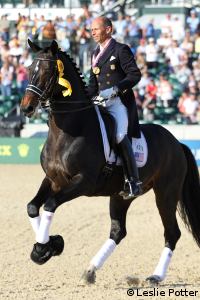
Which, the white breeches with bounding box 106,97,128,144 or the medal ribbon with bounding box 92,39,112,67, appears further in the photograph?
the medal ribbon with bounding box 92,39,112,67

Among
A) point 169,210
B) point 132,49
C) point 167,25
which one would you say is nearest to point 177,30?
point 167,25

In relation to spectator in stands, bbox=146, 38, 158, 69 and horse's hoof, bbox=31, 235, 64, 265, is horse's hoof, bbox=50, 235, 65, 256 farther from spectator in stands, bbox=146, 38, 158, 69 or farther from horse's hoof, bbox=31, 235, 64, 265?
spectator in stands, bbox=146, 38, 158, 69

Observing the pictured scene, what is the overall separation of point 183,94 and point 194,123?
0.85 meters

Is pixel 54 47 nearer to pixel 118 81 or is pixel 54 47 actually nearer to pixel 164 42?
pixel 118 81

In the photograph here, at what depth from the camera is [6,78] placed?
72.4 ft

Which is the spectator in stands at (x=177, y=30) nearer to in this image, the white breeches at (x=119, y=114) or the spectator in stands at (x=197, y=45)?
the spectator in stands at (x=197, y=45)

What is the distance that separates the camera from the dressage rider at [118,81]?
789cm

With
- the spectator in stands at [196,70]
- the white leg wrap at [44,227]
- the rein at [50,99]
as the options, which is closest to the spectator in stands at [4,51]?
the spectator in stands at [196,70]

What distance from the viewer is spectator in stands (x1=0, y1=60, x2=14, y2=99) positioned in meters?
22.0

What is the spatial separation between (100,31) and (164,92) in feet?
41.8

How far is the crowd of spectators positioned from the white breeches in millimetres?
12001

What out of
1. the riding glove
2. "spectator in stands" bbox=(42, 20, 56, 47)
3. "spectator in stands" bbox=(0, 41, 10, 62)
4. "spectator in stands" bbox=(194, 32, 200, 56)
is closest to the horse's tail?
the riding glove

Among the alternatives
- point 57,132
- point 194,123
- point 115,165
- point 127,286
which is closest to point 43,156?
point 57,132

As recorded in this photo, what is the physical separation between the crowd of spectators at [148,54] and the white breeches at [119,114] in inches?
472
